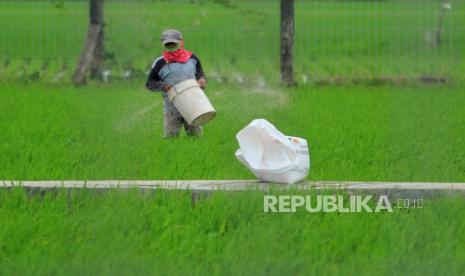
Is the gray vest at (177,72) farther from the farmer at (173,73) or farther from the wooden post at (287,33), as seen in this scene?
the wooden post at (287,33)

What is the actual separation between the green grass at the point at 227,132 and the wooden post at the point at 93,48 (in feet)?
2.21

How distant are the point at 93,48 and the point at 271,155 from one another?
9.47 m

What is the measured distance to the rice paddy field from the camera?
4.67 meters

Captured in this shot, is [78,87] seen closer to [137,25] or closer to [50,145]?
[137,25]

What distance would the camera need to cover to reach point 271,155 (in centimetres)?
608

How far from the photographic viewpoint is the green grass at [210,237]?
4457 millimetres

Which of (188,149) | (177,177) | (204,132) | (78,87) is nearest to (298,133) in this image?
(204,132)

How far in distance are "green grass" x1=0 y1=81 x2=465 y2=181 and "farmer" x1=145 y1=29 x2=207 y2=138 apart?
15 cm

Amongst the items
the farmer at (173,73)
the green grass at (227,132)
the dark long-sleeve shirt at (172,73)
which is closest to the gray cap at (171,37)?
the farmer at (173,73)

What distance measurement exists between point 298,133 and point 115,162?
6.74ft

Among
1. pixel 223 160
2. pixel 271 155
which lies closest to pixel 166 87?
pixel 223 160

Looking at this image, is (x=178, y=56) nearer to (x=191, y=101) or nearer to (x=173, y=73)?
(x=173, y=73)

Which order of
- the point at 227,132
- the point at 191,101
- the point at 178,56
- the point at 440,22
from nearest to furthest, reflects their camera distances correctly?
1. the point at 191,101
2. the point at 178,56
3. the point at 227,132
4. the point at 440,22

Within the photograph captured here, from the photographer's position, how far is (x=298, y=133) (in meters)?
9.27
